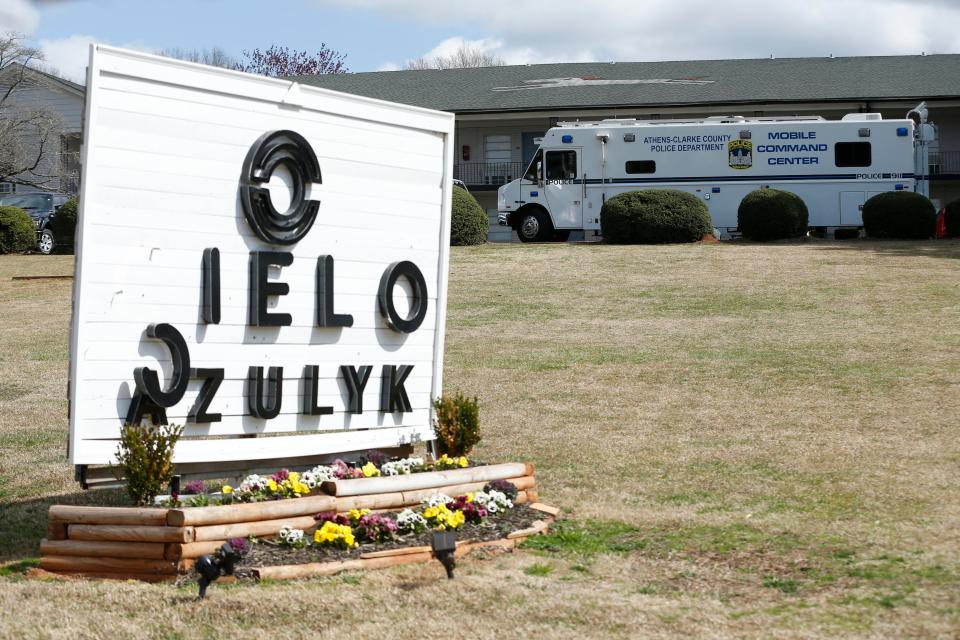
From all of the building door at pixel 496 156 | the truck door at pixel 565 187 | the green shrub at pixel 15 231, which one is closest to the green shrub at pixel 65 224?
the green shrub at pixel 15 231

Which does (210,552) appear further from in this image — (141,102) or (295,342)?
(141,102)

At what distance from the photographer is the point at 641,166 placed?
28453mm

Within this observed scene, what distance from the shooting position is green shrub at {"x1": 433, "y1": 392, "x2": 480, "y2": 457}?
7.90m

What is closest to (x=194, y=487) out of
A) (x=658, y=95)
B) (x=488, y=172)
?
(x=658, y=95)

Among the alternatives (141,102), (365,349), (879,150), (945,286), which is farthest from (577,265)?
(141,102)

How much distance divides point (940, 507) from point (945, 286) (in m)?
12.9

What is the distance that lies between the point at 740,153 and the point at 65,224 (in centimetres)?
1586

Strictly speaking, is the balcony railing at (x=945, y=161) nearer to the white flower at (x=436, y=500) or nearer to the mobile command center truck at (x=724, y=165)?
the mobile command center truck at (x=724, y=165)

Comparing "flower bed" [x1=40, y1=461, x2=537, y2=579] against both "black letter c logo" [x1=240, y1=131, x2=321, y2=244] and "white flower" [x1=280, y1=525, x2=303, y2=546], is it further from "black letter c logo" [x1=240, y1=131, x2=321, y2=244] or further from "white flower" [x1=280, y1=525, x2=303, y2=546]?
"black letter c logo" [x1=240, y1=131, x2=321, y2=244]

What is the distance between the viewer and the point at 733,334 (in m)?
15.5

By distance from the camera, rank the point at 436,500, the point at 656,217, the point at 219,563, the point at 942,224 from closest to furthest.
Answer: the point at 219,563, the point at 436,500, the point at 656,217, the point at 942,224

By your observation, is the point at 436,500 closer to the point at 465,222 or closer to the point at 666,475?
the point at 666,475

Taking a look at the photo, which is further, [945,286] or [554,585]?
[945,286]

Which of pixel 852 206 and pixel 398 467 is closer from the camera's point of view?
pixel 398 467
